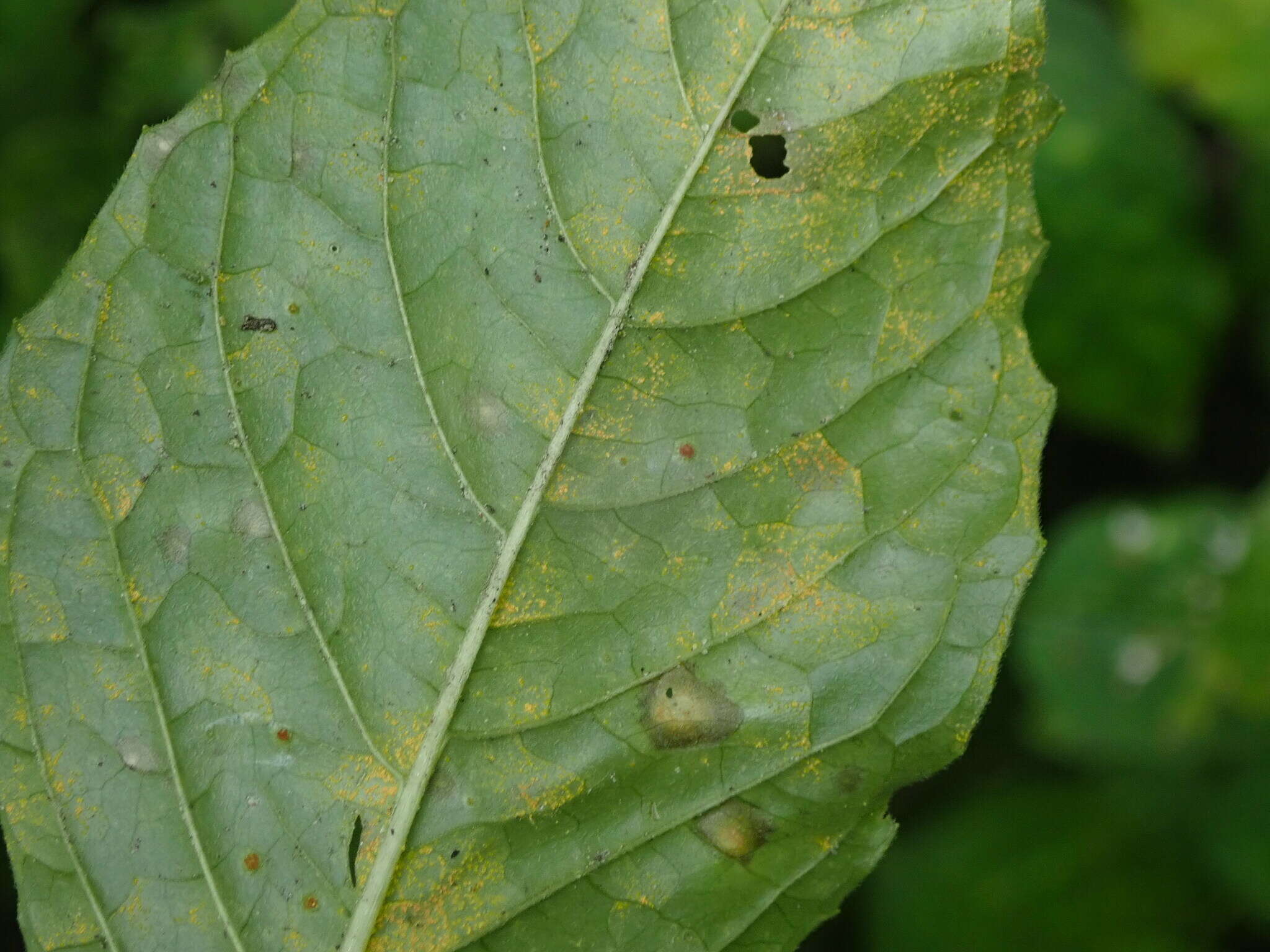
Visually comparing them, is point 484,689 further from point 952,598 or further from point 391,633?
point 952,598

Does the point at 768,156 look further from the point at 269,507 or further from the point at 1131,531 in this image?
the point at 1131,531

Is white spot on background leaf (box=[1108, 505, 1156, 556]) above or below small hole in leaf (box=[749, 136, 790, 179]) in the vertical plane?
below

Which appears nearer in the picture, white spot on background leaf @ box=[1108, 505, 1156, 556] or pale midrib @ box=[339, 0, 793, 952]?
pale midrib @ box=[339, 0, 793, 952]

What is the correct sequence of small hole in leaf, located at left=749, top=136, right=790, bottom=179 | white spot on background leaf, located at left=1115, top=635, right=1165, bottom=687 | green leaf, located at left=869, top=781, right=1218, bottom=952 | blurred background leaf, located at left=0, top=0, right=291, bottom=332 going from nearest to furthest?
small hole in leaf, located at left=749, top=136, right=790, bottom=179 → blurred background leaf, located at left=0, top=0, right=291, bottom=332 → white spot on background leaf, located at left=1115, top=635, right=1165, bottom=687 → green leaf, located at left=869, top=781, right=1218, bottom=952

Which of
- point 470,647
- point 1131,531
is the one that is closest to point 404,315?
point 470,647

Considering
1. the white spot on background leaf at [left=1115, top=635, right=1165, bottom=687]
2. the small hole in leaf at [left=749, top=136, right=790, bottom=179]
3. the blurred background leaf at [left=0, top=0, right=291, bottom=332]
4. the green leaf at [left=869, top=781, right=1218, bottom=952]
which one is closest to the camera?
the small hole in leaf at [left=749, top=136, right=790, bottom=179]

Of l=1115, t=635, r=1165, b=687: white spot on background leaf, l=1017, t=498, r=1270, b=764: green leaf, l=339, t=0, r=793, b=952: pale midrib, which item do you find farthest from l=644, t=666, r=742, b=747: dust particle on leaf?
l=1115, t=635, r=1165, b=687: white spot on background leaf

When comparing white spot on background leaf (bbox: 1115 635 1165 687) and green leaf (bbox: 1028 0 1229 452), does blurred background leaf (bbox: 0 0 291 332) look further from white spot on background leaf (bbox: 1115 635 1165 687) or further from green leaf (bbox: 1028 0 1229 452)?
white spot on background leaf (bbox: 1115 635 1165 687)

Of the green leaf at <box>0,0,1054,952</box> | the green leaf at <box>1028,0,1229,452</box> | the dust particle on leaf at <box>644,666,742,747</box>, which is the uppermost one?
the green leaf at <box>0,0,1054,952</box>
